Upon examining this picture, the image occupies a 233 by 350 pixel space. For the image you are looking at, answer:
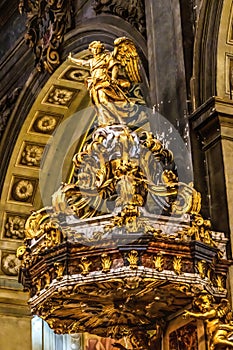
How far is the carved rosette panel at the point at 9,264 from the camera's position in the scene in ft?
42.3

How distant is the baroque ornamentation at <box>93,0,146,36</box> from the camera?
10086 millimetres

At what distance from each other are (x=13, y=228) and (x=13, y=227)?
0.5 inches

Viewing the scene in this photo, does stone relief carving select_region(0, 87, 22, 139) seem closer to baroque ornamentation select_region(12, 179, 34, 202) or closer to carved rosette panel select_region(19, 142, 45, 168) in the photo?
carved rosette panel select_region(19, 142, 45, 168)

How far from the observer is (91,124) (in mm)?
12992

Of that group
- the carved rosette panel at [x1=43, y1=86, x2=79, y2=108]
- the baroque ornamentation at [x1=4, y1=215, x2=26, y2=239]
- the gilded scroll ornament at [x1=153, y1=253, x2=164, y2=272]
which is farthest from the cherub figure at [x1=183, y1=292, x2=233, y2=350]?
the baroque ornamentation at [x1=4, y1=215, x2=26, y2=239]

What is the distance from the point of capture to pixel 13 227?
42.9 feet

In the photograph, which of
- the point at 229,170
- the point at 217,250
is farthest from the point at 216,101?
the point at 217,250

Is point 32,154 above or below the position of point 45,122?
below

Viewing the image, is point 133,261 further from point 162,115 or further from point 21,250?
point 162,115

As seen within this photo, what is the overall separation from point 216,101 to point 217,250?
1483 mm

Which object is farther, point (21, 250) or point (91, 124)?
point (91, 124)

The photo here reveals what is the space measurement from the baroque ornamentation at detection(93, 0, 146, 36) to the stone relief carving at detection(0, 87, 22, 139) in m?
2.29

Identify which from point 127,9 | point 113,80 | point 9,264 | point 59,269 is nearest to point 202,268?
point 59,269

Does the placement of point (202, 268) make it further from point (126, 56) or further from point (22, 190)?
point (22, 190)
